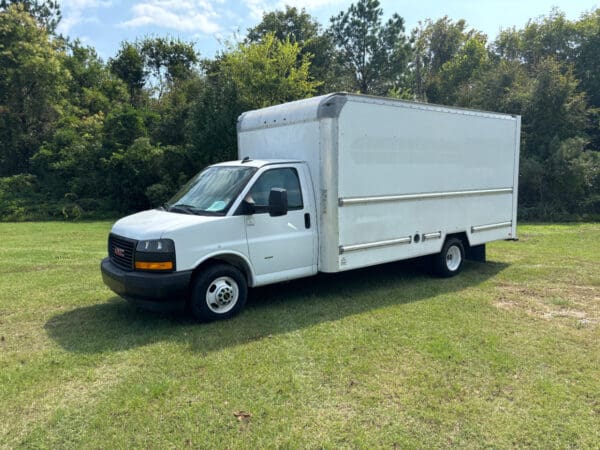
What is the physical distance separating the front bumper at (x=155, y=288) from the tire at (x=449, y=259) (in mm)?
4652

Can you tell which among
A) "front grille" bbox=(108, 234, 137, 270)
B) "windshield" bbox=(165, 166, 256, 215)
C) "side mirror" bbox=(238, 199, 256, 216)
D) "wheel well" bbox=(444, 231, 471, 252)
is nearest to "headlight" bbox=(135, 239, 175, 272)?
"front grille" bbox=(108, 234, 137, 270)

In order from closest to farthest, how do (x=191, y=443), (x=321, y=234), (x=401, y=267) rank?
1. (x=191, y=443)
2. (x=321, y=234)
3. (x=401, y=267)

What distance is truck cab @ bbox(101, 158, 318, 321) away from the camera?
5.54 metres

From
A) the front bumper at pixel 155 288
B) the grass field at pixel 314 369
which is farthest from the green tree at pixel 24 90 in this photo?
the front bumper at pixel 155 288

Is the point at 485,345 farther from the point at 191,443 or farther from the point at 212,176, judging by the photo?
the point at 212,176

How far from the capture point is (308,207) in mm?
6621

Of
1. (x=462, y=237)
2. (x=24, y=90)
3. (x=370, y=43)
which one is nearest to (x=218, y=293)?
(x=462, y=237)

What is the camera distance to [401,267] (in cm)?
926

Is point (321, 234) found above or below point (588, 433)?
above

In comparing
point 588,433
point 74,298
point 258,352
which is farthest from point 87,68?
point 588,433

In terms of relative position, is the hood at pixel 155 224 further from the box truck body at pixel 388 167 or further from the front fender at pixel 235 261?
the box truck body at pixel 388 167

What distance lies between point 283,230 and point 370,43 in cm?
3246

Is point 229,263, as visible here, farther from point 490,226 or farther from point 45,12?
point 45,12

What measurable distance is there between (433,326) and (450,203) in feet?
9.84
